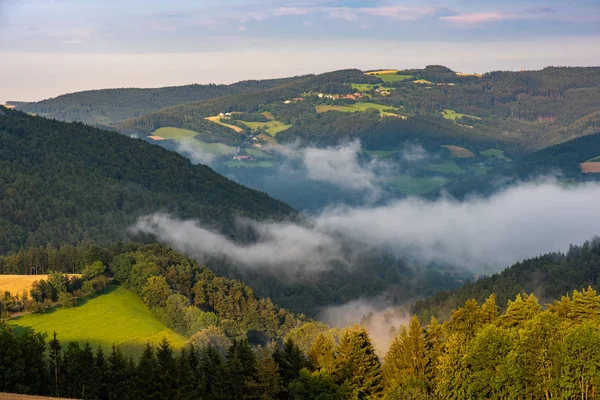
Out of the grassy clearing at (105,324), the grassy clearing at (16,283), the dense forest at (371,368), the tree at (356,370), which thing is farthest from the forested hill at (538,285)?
the tree at (356,370)

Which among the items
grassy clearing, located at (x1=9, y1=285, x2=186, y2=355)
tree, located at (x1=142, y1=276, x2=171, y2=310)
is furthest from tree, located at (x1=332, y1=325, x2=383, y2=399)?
tree, located at (x1=142, y1=276, x2=171, y2=310)

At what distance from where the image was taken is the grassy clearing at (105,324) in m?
126

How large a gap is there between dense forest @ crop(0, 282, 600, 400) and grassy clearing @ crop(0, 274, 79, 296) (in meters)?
53.5

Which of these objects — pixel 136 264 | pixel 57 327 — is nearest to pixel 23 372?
pixel 57 327

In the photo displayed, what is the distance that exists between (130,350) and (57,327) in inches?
591

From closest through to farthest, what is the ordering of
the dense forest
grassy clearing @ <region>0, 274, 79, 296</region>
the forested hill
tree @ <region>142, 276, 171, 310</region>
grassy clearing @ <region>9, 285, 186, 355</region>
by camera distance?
1. the dense forest
2. grassy clearing @ <region>9, 285, 186, 355</region>
3. grassy clearing @ <region>0, 274, 79, 296</region>
4. tree @ <region>142, 276, 171, 310</region>
5. the forested hill

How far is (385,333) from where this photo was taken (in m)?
163

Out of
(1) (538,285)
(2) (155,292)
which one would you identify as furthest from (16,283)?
(1) (538,285)

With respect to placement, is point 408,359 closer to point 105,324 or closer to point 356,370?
point 356,370

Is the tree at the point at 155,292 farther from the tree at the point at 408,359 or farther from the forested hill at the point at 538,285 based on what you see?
the tree at the point at 408,359

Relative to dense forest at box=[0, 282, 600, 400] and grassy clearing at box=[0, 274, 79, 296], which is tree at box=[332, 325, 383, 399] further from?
grassy clearing at box=[0, 274, 79, 296]

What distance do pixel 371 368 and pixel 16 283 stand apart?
83.0m

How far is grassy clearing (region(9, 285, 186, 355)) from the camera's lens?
126 m

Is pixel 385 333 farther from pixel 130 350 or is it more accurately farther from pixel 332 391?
pixel 332 391
